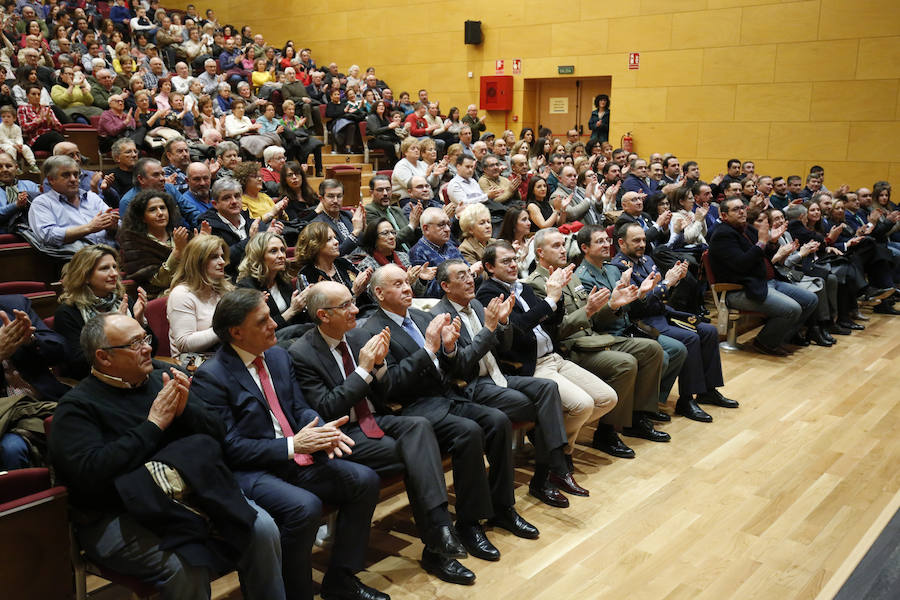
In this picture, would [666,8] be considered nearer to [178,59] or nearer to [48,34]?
[178,59]

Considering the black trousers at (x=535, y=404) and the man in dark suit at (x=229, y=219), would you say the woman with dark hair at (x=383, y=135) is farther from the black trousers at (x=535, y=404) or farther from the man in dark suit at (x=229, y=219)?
the black trousers at (x=535, y=404)

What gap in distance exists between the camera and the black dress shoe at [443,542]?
2275 mm

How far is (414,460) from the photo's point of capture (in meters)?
2.30

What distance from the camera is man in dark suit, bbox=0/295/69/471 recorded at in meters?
1.98

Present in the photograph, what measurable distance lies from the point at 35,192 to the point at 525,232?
8.84 ft

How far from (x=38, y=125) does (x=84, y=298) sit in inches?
146

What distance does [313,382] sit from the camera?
7.51 ft

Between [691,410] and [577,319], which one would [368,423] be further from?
[691,410]

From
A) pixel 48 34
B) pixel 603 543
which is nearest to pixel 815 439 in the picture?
pixel 603 543

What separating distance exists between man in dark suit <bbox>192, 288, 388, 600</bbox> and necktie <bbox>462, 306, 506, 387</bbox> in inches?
32.1

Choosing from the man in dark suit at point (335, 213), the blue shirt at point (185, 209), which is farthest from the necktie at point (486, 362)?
the blue shirt at point (185, 209)

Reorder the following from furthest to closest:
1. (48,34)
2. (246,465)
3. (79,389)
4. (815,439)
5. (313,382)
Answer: (48,34)
(815,439)
(313,382)
(246,465)
(79,389)

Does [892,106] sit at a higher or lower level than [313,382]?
higher

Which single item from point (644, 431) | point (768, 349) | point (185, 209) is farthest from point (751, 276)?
point (185, 209)
